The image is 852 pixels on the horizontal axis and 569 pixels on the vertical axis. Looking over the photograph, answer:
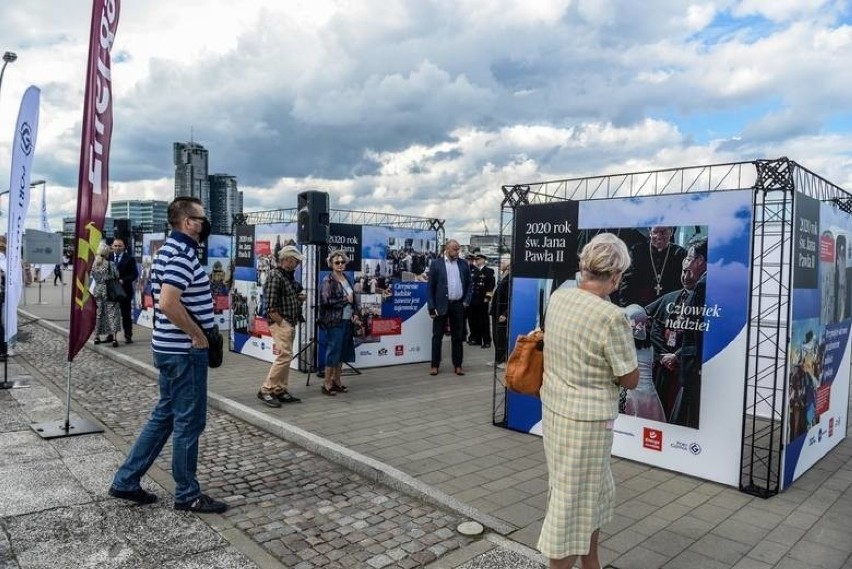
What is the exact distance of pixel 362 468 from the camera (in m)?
5.21

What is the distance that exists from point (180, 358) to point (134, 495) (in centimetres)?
110

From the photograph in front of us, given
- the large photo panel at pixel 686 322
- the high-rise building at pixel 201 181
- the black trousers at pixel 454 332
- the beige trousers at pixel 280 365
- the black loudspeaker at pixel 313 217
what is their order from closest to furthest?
the large photo panel at pixel 686 322, the beige trousers at pixel 280 365, the black loudspeaker at pixel 313 217, the black trousers at pixel 454 332, the high-rise building at pixel 201 181

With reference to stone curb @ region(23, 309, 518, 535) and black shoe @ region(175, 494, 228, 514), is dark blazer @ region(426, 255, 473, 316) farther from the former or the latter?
black shoe @ region(175, 494, 228, 514)

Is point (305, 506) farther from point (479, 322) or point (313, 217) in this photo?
point (479, 322)

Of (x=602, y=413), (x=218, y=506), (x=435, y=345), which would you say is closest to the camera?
(x=602, y=413)

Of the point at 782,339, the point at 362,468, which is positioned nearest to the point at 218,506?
the point at 362,468

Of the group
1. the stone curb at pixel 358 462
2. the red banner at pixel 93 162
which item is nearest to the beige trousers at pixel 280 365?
the stone curb at pixel 358 462

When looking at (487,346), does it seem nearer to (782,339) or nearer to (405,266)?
(405,266)

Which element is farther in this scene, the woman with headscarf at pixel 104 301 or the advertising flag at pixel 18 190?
the woman with headscarf at pixel 104 301

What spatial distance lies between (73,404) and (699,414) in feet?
23.1

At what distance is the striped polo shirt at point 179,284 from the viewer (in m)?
4.07

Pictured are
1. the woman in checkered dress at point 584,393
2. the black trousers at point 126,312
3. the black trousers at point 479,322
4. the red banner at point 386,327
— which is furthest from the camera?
the black trousers at point 479,322

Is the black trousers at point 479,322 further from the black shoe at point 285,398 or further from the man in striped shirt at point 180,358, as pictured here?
the man in striped shirt at point 180,358

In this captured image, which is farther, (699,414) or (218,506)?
(699,414)
